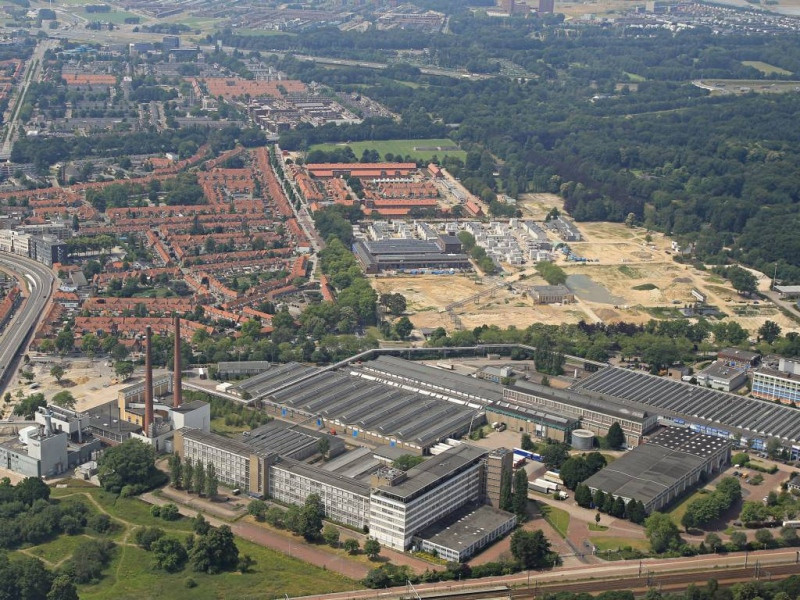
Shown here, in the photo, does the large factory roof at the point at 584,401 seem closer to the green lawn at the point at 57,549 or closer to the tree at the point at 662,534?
the tree at the point at 662,534

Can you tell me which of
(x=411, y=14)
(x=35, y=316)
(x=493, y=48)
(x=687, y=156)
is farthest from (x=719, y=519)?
(x=411, y=14)

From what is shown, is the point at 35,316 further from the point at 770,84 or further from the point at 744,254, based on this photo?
the point at 770,84

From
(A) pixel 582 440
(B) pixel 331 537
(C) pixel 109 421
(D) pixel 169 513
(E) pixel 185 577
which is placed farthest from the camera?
(A) pixel 582 440

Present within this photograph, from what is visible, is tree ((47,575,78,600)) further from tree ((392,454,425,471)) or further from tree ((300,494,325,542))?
tree ((392,454,425,471))

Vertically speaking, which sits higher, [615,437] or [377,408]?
[615,437]

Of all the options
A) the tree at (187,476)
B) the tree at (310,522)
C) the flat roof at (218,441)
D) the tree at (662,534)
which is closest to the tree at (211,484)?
the tree at (187,476)

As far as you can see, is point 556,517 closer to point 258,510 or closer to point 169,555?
point 258,510

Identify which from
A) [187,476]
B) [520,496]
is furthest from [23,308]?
[520,496]
